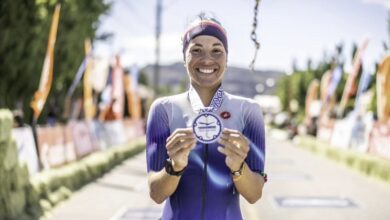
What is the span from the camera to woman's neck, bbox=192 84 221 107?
2.94 m

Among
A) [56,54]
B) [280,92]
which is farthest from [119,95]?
[280,92]

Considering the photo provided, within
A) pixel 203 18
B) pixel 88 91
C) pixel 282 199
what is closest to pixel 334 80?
pixel 88 91

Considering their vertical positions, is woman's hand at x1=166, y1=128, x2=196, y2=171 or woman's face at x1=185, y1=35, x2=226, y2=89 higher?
woman's face at x1=185, y1=35, x2=226, y2=89

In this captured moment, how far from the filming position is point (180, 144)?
8.39 feet

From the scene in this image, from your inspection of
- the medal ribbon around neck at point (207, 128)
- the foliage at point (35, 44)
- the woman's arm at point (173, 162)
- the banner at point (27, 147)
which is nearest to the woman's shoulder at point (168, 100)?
the woman's arm at point (173, 162)

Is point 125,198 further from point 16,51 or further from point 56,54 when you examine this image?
point 56,54

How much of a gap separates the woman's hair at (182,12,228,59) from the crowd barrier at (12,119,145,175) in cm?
941

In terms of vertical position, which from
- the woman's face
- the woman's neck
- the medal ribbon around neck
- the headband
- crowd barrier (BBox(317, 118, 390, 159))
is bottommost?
crowd barrier (BBox(317, 118, 390, 159))

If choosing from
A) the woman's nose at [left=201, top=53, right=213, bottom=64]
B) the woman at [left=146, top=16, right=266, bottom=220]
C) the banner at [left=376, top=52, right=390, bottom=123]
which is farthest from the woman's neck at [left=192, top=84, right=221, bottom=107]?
the banner at [left=376, top=52, right=390, bottom=123]

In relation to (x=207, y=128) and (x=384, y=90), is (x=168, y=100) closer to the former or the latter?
(x=207, y=128)

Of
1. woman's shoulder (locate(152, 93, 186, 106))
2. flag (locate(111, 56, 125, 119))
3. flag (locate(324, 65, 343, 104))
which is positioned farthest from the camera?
flag (locate(324, 65, 343, 104))

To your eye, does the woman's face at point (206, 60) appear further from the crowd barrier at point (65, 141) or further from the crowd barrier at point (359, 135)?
the crowd barrier at point (359, 135)

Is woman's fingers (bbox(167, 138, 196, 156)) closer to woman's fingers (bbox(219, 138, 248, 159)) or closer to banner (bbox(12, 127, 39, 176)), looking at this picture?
Result: woman's fingers (bbox(219, 138, 248, 159))

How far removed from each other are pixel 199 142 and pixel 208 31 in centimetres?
51
